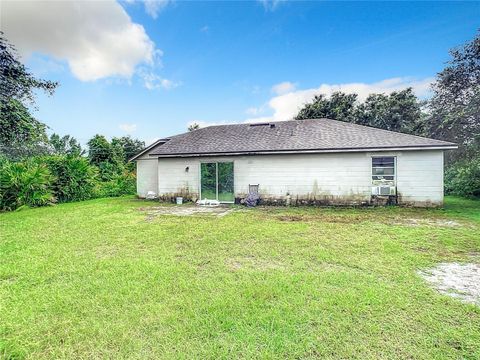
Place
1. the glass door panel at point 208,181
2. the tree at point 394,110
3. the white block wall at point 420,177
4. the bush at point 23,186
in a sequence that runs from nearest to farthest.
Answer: the white block wall at point 420,177
the bush at point 23,186
the glass door panel at point 208,181
the tree at point 394,110

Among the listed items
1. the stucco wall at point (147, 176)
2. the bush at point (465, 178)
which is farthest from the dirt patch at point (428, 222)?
the stucco wall at point (147, 176)

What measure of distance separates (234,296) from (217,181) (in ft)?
29.1

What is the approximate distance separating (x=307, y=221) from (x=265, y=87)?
16193 millimetres

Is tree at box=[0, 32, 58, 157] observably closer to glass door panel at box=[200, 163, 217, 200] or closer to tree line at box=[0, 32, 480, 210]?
tree line at box=[0, 32, 480, 210]

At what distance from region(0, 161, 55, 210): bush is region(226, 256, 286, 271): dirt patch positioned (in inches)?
461

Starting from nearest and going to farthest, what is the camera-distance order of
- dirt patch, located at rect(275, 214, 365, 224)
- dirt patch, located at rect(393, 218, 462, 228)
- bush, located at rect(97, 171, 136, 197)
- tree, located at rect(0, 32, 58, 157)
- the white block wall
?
dirt patch, located at rect(393, 218, 462, 228), dirt patch, located at rect(275, 214, 365, 224), the white block wall, tree, located at rect(0, 32, 58, 157), bush, located at rect(97, 171, 136, 197)

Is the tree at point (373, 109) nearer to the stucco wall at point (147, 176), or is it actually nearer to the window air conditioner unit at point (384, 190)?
the window air conditioner unit at point (384, 190)

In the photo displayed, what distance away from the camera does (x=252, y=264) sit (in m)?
3.95

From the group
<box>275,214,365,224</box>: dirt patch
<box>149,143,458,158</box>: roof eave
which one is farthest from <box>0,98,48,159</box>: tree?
<box>275,214,365,224</box>: dirt patch

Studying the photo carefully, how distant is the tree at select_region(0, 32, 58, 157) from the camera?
9.83m

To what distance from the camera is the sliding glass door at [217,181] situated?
1143 cm

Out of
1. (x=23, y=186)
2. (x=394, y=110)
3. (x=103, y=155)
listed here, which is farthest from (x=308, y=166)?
(x=103, y=155)

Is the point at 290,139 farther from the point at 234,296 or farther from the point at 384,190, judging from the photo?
the point at 234,296

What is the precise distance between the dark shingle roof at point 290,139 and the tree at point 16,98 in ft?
18.0
